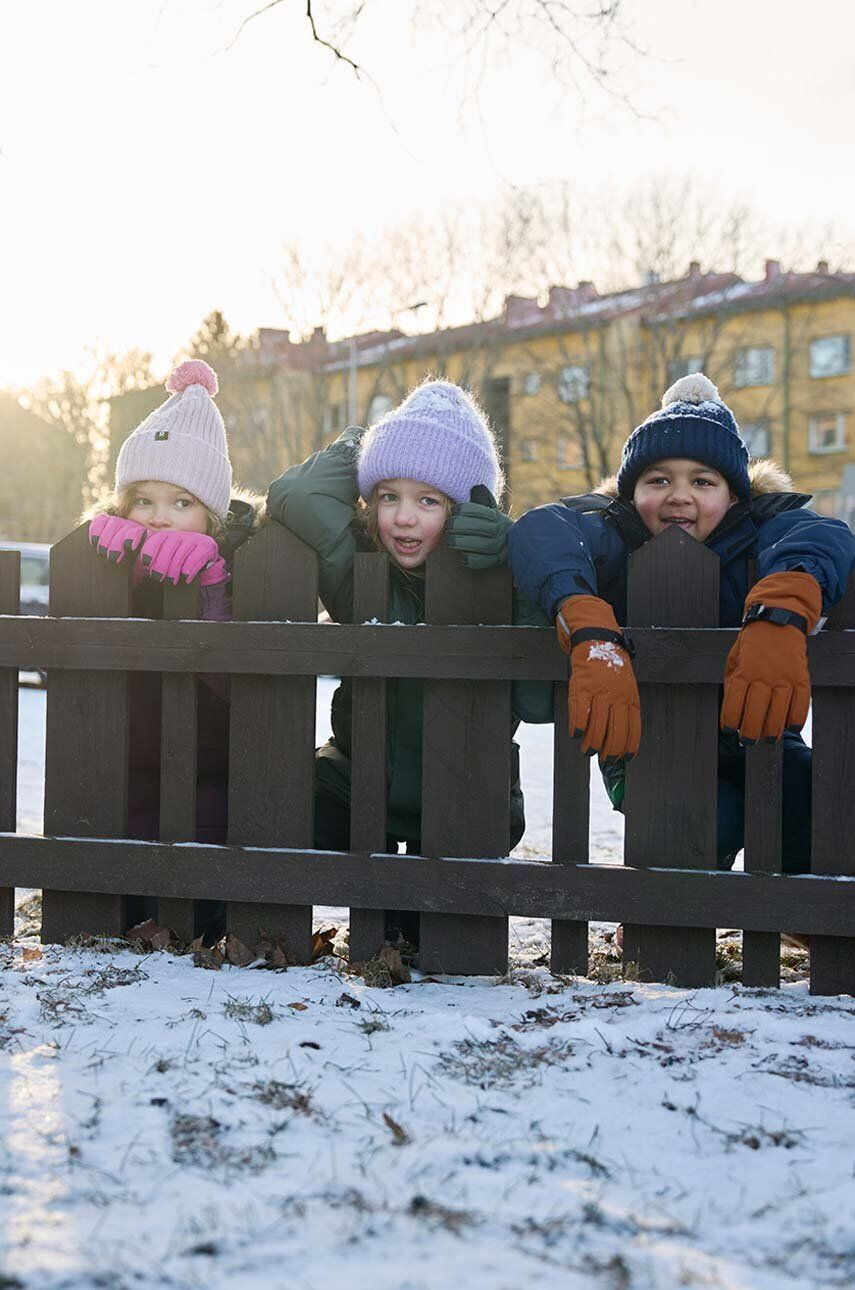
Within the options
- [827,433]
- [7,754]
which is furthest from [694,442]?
[827,433]

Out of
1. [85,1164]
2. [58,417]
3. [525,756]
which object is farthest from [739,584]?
[58,417]

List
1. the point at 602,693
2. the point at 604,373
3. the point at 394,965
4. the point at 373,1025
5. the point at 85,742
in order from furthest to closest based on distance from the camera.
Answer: the point at 604,373 → the point at 85,742 → the point at 394,965 → the point at 602,693 → the point at 373,1025

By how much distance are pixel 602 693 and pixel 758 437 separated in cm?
3346

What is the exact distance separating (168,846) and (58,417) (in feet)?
161

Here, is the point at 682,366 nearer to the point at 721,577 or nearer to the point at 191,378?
the point at 191,378

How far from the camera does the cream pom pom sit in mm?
3831

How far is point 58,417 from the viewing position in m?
49.2

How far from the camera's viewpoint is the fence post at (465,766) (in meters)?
3.19

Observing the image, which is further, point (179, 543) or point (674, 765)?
point (179, 543)

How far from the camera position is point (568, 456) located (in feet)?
125

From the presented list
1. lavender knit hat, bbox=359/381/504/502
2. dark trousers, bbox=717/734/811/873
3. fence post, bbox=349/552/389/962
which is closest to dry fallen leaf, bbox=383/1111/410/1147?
fence post, bbox=349/552/389/962

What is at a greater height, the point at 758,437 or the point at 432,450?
the point at 758,437

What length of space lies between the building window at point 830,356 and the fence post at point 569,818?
35082mm

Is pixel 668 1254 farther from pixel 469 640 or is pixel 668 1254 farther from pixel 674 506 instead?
pixel 674 506
